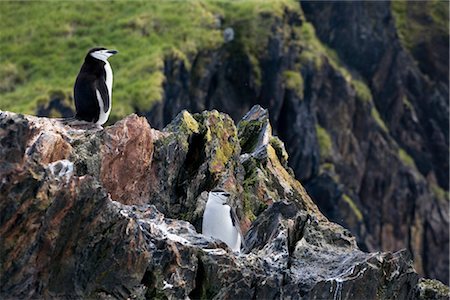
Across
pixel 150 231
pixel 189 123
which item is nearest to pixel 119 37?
pixel 189 123

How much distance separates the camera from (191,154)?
24.7m

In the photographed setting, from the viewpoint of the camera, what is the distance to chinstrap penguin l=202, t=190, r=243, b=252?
20906mm

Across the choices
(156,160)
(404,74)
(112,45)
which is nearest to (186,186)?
(156,160)

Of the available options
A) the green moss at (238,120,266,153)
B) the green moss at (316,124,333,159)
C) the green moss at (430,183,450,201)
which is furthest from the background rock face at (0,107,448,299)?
the green moss at (430,183,450,201)

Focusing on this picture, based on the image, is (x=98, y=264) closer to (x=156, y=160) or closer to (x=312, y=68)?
(x=156, y=160)

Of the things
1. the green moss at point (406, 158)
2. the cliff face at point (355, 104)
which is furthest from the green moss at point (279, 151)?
the green moss at point (406, 158)

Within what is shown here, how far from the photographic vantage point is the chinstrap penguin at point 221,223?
20.9 m

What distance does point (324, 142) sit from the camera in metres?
89.1

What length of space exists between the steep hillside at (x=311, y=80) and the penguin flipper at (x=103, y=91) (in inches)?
1594

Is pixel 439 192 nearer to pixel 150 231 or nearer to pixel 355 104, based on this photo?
pixel 355 104

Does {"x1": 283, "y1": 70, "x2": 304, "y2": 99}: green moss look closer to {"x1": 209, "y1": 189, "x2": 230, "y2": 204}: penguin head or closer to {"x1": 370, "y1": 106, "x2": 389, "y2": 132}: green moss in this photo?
{"x1": 370, "y1": 106, "x2": 389, "y2": 132}: green moss

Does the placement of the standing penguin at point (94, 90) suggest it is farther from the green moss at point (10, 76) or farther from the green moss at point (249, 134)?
the green moss at point (10, 76)

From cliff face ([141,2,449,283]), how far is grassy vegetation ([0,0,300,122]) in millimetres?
1169

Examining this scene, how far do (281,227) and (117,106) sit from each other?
46.8 meters
